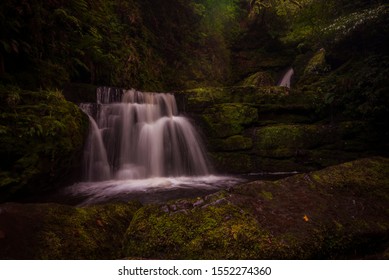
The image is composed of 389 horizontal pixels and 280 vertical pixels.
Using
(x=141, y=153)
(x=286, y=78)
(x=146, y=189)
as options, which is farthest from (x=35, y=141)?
(x=286, y=78)

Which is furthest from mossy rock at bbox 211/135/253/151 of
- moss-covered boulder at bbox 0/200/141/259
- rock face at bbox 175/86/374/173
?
moss-covered boulder at bbox 0/200/141/259

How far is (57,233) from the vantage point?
7.27 feet

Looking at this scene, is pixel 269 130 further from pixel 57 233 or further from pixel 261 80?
pixel 261 80

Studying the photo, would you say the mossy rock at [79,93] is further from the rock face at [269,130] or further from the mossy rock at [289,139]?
the mossy rock at [289,139]

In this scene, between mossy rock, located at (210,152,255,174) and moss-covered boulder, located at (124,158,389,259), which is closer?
moss-covered boulder, located at (124,158,389,259)

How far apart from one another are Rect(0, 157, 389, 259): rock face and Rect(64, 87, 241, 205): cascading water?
7.45ft

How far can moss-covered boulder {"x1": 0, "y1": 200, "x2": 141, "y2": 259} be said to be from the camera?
2006 millimetres

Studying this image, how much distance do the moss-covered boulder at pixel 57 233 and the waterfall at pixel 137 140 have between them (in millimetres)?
3401

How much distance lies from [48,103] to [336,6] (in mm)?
10260

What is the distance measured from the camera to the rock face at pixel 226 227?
2008 millimetres

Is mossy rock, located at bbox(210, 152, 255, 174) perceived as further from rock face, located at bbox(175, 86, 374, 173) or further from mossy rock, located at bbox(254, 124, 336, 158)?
mossy rock, located at bbox(254, 124, 336, 158)

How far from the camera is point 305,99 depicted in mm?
7648

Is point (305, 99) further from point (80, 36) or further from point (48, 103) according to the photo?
point (80, 36)

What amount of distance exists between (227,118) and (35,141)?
16.1ft
